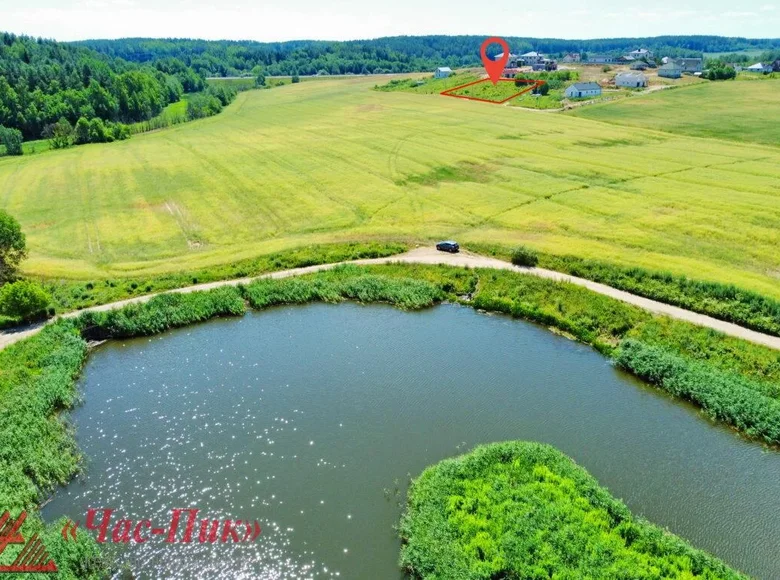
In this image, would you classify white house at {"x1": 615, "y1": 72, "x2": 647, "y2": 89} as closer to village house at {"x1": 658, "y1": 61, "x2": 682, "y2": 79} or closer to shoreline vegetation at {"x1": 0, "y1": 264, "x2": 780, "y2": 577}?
village house at {"x1": 658, "y1": 61, "x2": 682, "y2": 79}

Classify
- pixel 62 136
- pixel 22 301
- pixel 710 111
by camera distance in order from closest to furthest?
pixel 22 301 < pixel 710 111 < pixel 62 136

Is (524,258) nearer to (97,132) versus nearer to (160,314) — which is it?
(160,314)

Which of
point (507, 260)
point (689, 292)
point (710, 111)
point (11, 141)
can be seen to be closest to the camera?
point (689, 292)

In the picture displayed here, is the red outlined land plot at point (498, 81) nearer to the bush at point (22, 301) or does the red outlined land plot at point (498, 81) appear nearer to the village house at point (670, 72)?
the village house at point (670, 72)

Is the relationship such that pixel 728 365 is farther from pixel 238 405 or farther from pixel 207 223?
pixel 207 223

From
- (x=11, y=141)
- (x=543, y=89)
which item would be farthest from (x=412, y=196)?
(x=543, y=89)

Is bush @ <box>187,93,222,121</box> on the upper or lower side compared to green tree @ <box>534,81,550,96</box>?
lower

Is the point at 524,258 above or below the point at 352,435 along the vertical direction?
above

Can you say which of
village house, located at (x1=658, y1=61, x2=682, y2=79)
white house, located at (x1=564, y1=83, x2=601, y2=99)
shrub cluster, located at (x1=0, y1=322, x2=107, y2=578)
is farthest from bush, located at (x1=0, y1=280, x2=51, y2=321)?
village house, located at (x1=658, y1=61, x2=682, y2=79)
